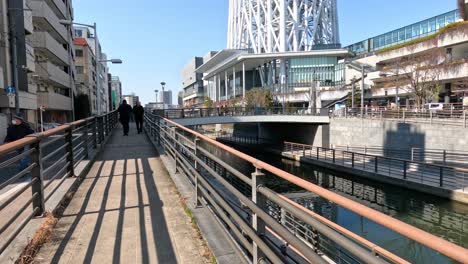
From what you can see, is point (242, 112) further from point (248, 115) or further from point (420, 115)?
point (420, 115)

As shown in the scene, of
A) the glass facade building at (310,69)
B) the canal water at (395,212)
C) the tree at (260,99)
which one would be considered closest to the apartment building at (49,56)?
the canal water at (395,212)

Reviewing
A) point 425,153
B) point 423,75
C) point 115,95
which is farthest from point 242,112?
point 115,95

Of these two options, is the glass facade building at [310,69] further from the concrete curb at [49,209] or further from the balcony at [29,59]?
the concrete curb at [49,209]

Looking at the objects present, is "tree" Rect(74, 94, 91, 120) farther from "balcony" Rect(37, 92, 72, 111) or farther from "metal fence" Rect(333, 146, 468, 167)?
"metal fence" Rect(333, 146, 468, 167)

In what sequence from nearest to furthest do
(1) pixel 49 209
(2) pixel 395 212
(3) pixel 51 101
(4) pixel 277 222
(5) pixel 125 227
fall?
(4) pixel 277 222, (5) pixel 125 227, (1) pixel 49 209, (2) pixel 395 212, (3) pixel 51 101

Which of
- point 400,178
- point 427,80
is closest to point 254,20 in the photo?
point 427,80

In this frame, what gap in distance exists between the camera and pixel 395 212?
16812mm

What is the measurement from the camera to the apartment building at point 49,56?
31.0 meters

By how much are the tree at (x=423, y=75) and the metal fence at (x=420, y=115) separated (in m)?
5.62

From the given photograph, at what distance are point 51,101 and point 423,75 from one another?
3830 cm

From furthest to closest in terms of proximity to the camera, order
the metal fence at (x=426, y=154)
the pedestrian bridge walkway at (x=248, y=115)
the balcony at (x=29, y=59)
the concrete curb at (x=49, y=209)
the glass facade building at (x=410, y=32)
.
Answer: the glass facade building at (x=410, y=32) < the pedestrian bridge walkway at (x=248, y=115) < the balcony at (x=29, y=59) < the metal fence at (x=426, y=154) < the concrete curb at (x=49, y=209)

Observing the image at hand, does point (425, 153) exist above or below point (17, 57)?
below

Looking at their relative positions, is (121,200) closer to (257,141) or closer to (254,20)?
(257,141)

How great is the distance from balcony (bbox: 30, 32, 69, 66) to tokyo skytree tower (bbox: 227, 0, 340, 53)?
4921 cm
